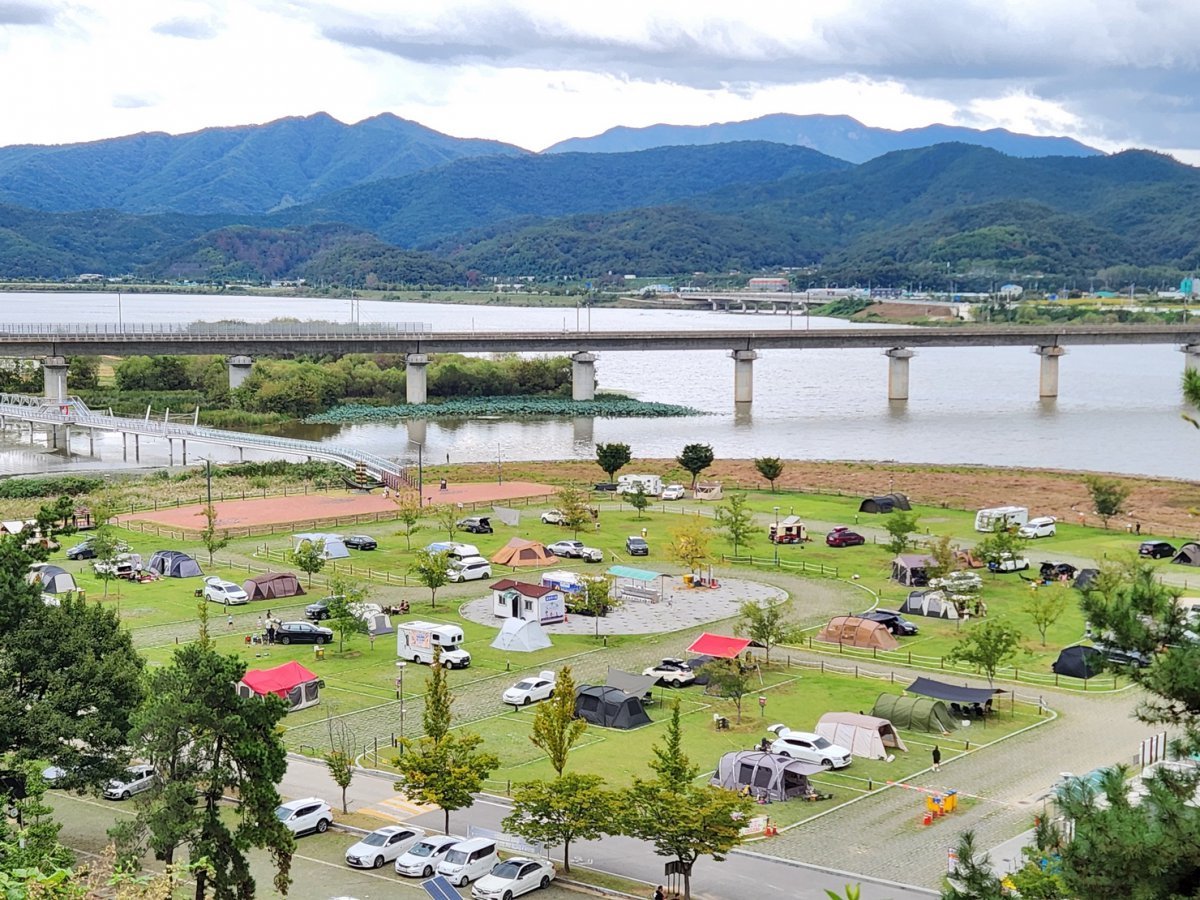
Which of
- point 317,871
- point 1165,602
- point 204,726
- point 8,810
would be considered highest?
point 1165,602

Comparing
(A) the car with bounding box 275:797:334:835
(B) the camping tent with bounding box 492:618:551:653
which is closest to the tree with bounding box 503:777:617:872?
(A) the car with bounding box 275:797:334:835

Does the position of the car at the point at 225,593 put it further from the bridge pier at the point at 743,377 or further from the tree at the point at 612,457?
the bridge pier at the point at 743,377

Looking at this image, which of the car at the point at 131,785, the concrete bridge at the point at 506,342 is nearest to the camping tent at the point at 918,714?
the car at the point at 131,785

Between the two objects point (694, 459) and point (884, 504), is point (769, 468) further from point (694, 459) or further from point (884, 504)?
point (884, 504)

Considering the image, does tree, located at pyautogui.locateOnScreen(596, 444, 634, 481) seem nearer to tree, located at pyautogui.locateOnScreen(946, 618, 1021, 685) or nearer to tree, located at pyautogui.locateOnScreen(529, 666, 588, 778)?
tree, located at pyautogui.locateOnScreen(946, 618, 1021, 685)

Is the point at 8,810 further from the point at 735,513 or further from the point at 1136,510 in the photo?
the point at 1136,510

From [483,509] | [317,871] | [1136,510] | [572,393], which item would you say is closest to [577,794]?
[317,871]
